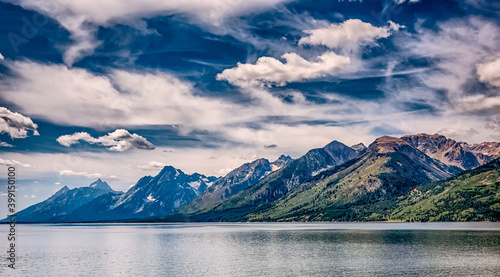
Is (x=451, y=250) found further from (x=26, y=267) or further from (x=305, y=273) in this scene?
(x=26, y=267)

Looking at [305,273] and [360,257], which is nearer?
[305,273]

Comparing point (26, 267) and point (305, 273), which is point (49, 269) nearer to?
point (26, 267)

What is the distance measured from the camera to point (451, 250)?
13875 cm

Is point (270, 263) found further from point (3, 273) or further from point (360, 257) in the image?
point (3, 273)

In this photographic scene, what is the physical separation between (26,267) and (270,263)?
74421 mm

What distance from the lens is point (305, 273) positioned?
97375mm

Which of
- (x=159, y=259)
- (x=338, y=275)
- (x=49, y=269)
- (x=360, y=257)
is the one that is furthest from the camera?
(x=159, y=259)

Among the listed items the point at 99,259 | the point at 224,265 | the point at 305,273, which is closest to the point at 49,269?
the point at 99,259

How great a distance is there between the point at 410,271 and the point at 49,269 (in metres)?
101

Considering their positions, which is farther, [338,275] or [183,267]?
[183,267]

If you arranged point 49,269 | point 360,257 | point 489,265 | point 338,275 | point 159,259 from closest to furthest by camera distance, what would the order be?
point 338,275
point 489,265
point 49,269
point 360,257
point 159,259

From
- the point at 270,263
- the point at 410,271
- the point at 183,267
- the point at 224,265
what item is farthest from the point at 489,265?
the point at 183,267

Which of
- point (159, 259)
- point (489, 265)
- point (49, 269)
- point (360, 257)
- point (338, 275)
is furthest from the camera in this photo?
point (159, 259)

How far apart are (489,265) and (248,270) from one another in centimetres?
6362
